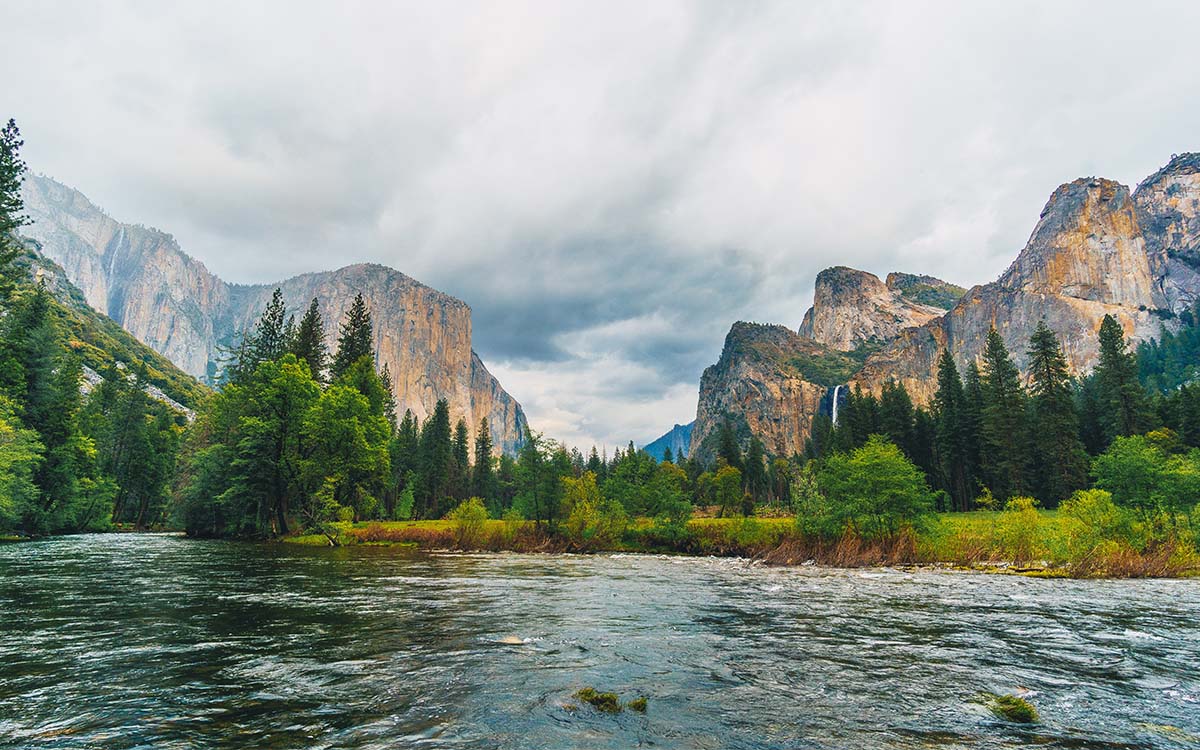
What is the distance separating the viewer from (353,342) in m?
79.2

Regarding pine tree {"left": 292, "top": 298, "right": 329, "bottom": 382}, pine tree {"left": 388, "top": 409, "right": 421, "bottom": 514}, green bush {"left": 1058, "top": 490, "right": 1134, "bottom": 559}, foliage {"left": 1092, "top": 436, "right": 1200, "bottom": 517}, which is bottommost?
green bush {"left": 1058, "top": 490, "right": 1134, "bottom": 559}

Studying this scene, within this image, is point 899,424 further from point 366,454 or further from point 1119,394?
point 366,454

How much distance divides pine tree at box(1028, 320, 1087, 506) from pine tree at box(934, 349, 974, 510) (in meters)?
9.56

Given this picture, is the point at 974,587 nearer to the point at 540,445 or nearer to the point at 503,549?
the point at 503,549

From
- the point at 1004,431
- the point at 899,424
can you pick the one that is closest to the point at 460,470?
the point at 899,424

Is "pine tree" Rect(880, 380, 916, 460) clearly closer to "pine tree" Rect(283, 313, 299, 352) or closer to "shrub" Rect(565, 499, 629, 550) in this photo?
"shrub" Rect(565, 499, 629, 550)

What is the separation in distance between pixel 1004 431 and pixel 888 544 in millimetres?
46793

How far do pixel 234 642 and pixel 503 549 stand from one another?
38.4 meters

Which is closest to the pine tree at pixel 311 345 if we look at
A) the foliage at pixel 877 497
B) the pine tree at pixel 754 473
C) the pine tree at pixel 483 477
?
the foliage at pixel 877 497

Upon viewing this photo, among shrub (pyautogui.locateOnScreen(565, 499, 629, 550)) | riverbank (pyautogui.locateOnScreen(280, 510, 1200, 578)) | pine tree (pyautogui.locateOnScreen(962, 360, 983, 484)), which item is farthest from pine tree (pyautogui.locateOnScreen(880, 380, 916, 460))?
shrub (pyautogui.locateOnScreen(565, 499, 629, 550))

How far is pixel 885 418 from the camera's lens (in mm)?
90125

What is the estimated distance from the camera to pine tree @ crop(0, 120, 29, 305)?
3681 cm

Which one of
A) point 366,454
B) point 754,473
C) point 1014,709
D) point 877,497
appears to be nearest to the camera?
point 1014,709

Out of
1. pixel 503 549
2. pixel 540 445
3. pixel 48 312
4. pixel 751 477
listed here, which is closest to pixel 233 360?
pixel 48 312
